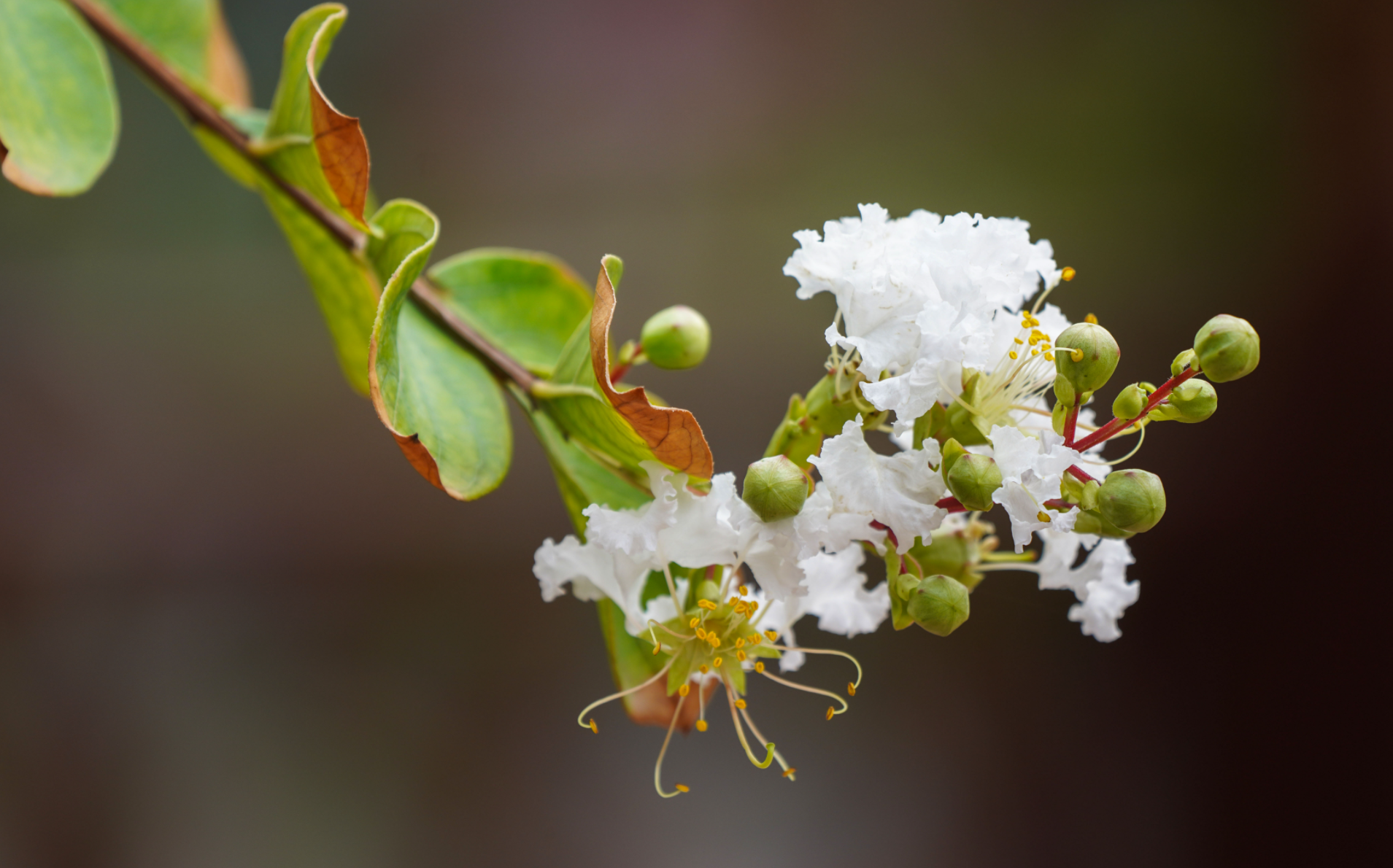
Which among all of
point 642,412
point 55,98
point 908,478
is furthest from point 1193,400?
point 55,98

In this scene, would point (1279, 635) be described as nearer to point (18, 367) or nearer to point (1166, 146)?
point (1166, 146)

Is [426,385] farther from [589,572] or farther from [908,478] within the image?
[908,478]

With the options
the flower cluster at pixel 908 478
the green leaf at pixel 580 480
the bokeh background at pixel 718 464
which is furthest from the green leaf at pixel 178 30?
the bokeh background at pixel 718 464

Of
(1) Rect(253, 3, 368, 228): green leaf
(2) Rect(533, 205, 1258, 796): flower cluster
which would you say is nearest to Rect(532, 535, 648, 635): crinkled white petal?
(2) Rect(533, 205, 1258, 796): flower cluster

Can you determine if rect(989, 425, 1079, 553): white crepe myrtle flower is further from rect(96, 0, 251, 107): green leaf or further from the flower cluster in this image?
rect(96, 0, 251, 107): green leaf

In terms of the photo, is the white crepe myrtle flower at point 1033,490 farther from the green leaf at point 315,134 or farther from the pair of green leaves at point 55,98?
the pair of green leaves at point 55,98
